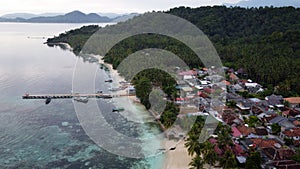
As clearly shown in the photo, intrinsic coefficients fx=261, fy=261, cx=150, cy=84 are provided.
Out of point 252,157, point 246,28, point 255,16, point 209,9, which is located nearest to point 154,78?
point 252,157

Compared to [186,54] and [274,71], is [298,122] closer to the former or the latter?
[274,71]

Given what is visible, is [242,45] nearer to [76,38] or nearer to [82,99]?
[82,99]

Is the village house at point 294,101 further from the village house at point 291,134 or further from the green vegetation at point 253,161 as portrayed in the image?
the green vegetation at point 253,161

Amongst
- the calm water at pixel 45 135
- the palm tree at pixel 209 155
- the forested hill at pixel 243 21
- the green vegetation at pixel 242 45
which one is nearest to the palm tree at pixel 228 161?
the palm tree at pixel 209 155

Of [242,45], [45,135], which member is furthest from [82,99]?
[242,45]

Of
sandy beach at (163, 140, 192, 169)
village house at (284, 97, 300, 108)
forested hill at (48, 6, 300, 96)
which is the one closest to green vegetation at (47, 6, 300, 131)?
forested hill at (48, 6, 300, 96)

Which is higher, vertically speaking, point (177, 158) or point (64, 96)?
point (64, 96)

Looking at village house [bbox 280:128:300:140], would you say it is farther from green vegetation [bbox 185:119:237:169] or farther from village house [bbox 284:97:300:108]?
village house [bbox 284:97:300:108]
